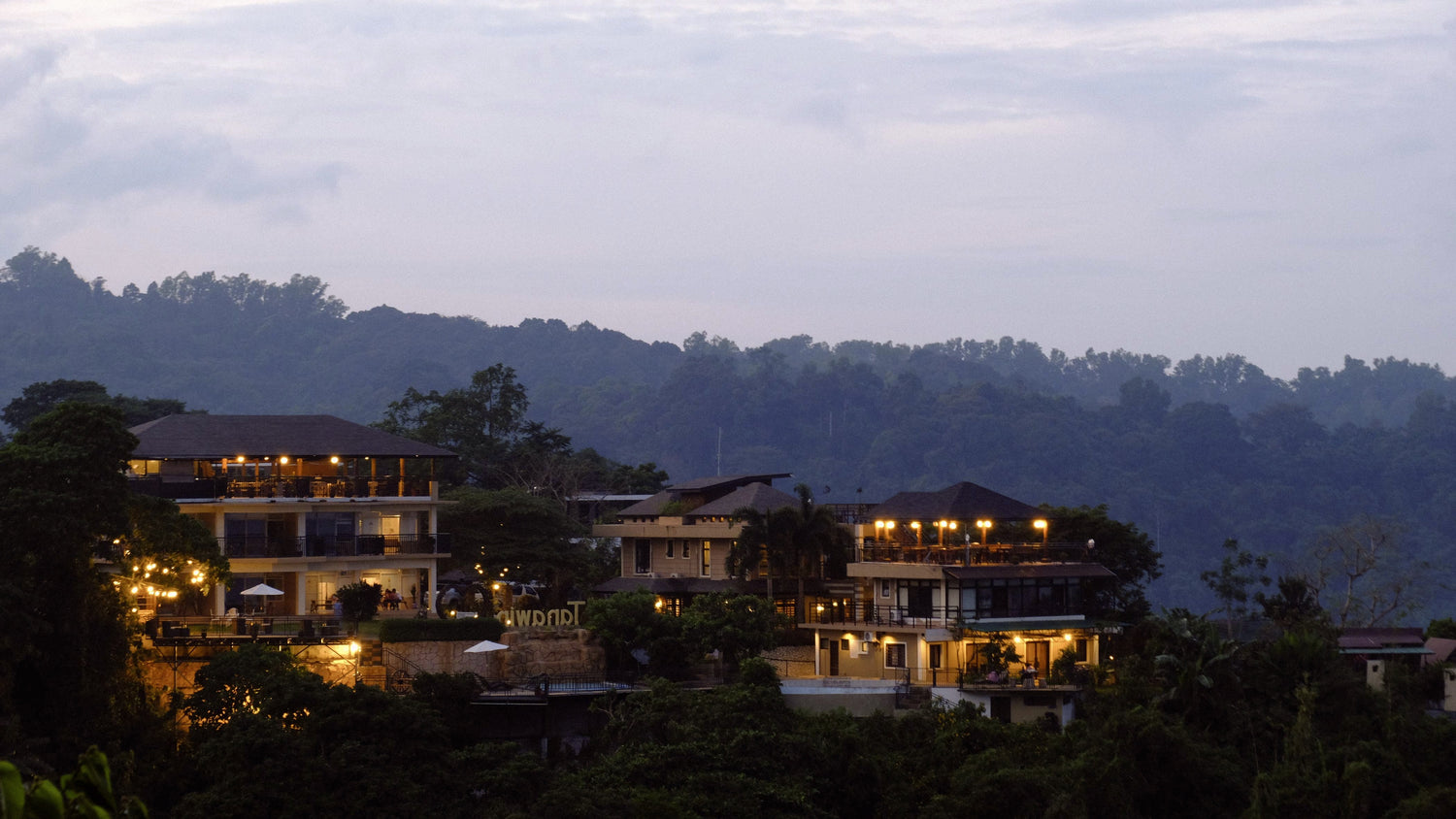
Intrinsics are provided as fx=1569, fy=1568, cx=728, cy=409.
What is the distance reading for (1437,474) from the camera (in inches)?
6053

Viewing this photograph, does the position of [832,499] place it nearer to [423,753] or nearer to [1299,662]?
[1299,662]

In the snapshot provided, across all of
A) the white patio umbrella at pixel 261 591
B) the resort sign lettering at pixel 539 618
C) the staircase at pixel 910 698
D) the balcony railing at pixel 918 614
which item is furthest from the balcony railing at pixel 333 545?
the staircase at pixel 910 698

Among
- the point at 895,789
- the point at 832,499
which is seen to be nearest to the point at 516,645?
the point at 895,789

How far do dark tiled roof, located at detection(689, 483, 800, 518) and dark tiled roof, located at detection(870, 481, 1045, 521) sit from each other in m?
6.74

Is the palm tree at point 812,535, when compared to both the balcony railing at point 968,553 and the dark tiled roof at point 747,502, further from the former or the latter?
the dark tiled roof at point 747,502

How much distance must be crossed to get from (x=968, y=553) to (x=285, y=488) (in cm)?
2116

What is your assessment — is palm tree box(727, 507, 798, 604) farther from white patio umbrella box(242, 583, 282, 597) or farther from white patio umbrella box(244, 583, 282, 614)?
white patio umbrella box(242, 583, 282, 597)

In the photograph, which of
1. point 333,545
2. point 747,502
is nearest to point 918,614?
point 747,502

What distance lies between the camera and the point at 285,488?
1892 inches

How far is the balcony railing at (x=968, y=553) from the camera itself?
162 ft

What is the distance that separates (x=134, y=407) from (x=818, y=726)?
172 ft

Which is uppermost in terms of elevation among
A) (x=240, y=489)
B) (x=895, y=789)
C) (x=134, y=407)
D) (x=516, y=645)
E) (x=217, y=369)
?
(x=217, y=369)

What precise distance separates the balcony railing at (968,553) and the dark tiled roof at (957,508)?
1047 millimetres

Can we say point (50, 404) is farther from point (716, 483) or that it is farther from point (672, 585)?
point (672, 585)
